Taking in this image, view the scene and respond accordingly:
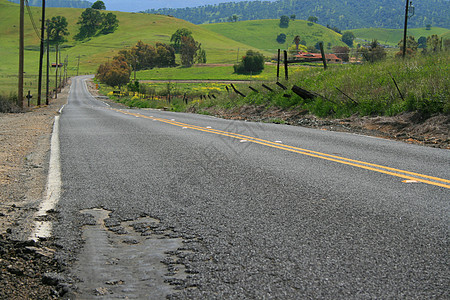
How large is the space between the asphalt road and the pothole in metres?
0.01

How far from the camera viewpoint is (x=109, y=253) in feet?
12.6

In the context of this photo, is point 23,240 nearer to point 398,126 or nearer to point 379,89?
point 398,126

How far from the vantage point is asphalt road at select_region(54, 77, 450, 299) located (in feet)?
10.4

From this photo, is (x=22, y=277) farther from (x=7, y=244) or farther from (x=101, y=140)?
(x=101, y=140)

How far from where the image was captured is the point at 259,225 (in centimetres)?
435

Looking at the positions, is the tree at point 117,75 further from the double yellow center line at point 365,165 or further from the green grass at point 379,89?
the double yellow center line at point 365,165

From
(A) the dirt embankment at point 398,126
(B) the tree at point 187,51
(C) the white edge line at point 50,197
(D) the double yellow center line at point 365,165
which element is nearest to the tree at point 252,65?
(B) the tree at point 187,51

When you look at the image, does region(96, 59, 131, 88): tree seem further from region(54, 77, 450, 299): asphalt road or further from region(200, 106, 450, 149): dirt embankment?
region(54, 77, 450, 299): asphalt road

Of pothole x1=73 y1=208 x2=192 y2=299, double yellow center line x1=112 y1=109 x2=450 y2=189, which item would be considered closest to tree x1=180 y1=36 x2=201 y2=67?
double yellow center line x1=112 y1=109 x2=450 y2=189

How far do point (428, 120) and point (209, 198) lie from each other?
8.93m

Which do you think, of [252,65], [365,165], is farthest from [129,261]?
[252,65]

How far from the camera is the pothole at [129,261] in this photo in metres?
3.13

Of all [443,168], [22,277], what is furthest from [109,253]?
[443,168]

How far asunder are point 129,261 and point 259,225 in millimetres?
1346
